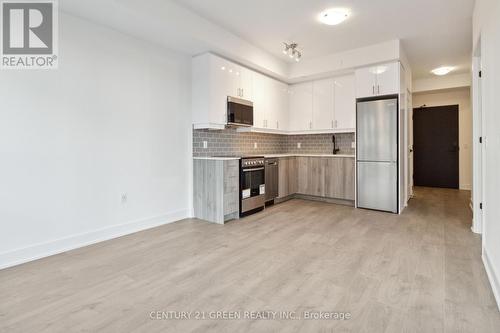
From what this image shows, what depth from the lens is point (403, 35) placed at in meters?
4.20

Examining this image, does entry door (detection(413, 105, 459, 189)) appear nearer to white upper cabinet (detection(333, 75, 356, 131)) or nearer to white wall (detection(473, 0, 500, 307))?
white upper cabinet (detection(333, 75, 356, 131))

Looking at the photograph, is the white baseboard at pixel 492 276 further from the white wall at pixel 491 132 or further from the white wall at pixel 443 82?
the white wall at pixel 443 82

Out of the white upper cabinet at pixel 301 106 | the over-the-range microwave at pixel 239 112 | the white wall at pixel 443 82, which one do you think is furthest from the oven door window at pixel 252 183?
the white wall at pixel 443 82

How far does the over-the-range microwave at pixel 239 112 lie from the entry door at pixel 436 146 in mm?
5414

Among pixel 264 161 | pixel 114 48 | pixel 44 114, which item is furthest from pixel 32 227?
pixel 264 161

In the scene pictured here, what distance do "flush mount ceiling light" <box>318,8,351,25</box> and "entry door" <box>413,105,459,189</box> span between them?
208 inches

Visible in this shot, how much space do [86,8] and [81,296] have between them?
277 centimetres

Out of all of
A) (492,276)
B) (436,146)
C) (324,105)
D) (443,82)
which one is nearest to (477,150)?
(492,276)

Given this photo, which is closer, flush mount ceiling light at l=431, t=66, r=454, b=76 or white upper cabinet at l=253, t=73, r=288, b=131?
white upper cabinet at l=253, t=73, r=288, b=131

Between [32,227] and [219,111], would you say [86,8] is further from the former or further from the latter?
[32,227]

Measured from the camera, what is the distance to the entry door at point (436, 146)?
7.07 metres

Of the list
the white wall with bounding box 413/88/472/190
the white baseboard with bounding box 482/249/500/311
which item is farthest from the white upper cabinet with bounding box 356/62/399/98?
the white wall with bounding box 413/88/472/190

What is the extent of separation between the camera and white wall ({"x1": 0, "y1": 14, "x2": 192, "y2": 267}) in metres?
2.61

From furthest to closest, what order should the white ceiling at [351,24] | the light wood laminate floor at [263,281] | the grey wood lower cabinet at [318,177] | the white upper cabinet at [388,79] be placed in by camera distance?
the grey wood lower cabinet at [318,177] < the white upper cabinet at [388,79] < the white ceiling at [351,24] < the light wood laminate floor at [263,281]
